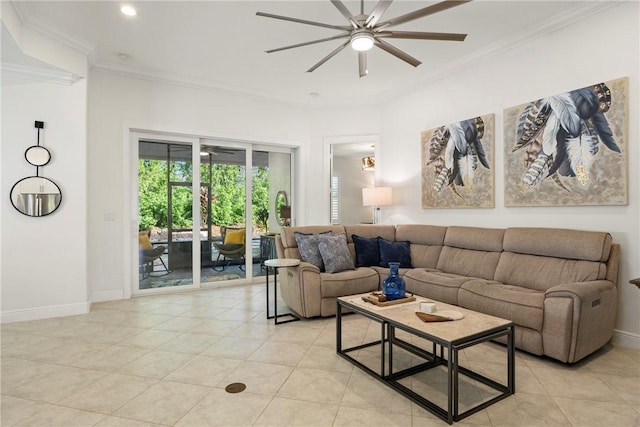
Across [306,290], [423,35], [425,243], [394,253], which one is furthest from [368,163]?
[423,35]

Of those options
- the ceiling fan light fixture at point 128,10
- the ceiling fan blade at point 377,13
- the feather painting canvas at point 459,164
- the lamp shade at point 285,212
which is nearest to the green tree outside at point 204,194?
the lamp shade at point 285,212

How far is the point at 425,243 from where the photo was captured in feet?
14.7

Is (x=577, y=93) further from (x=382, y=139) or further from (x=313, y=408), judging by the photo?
(x=313, y=408)

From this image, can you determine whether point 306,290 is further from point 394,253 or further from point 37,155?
point 37,155

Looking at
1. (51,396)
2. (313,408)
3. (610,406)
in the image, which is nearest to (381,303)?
(313,408)

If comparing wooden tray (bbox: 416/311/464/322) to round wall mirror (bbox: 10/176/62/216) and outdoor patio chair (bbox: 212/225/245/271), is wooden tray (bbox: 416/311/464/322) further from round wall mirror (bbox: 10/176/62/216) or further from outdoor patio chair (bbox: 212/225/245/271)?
round wall mirror (bbox: 10/176/62/216)

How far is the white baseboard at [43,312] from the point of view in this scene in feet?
12.0

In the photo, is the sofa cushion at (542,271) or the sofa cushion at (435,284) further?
the sofa cushion at (435,284)

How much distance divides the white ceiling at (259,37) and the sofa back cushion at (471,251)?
6.82 feet

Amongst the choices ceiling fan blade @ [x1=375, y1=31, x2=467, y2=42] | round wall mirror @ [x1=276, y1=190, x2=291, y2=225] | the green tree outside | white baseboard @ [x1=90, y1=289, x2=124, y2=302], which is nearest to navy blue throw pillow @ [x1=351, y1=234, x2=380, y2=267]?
round wall mirror @ [x1=276, y1=190, x2=291, y2=225]

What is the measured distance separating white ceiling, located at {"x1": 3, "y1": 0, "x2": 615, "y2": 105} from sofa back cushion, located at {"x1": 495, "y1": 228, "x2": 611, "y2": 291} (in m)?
2.05

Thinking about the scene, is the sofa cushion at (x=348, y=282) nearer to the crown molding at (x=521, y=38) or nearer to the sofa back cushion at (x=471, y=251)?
the sofa back cushion at (x=471, y=251)

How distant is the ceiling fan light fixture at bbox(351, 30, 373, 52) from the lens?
2.60 meters

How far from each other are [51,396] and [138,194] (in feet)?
9.85
